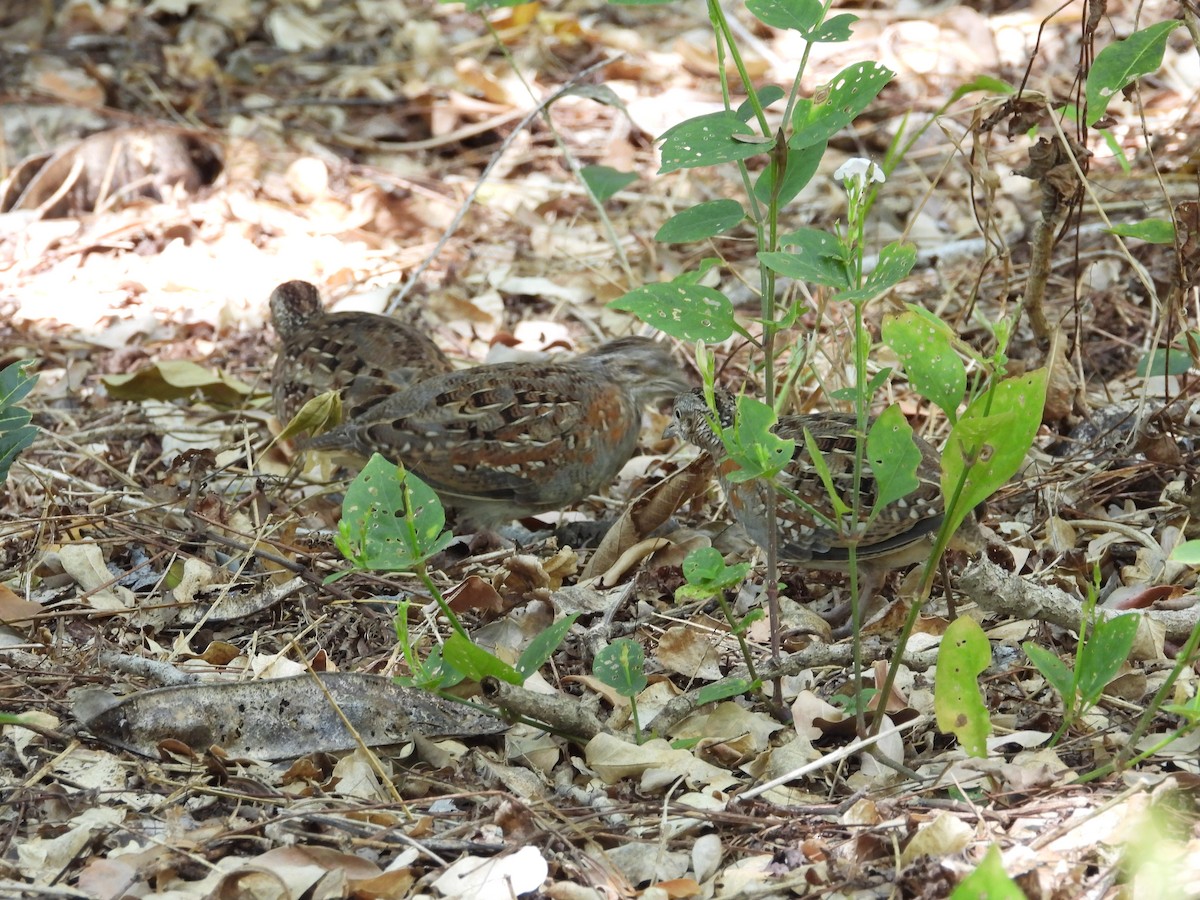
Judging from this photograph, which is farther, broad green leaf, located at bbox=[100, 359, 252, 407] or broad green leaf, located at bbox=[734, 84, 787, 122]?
broad green leaf, located at bbox=[100, 359, 252, 407]

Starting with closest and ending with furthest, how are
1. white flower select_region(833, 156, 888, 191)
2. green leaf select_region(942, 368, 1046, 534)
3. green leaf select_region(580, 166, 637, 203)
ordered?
green leaf select_region(942, 368, 1046, 534) → white flower select_region(833, 156, 888, 191) → green leaf select_region(580, 166, 637, 203)

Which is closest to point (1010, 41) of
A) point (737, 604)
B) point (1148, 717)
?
point (737, 604)

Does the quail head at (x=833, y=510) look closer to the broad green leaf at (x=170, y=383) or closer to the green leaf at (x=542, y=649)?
the green leaf at (x=542, y=649)

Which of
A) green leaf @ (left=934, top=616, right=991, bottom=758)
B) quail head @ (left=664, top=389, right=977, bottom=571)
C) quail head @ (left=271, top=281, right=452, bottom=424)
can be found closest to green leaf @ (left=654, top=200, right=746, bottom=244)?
quail head @ (left=664, top=389, right=977, bottom=571)

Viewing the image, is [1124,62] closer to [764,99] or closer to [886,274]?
[764,99]

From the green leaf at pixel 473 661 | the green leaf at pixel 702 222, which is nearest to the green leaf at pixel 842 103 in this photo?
the green leaf at pixel 702 222

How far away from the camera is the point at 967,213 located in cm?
728

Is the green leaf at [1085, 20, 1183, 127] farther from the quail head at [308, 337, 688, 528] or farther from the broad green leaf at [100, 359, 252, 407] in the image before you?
the broad green leaf at [100, 359, 252, 407]

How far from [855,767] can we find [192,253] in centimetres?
546

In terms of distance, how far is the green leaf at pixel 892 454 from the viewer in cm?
302

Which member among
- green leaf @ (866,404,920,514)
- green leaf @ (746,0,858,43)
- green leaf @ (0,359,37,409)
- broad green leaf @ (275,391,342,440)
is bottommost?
broad green leaf @ (275,391,342,440)

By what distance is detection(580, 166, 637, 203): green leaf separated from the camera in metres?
6.15

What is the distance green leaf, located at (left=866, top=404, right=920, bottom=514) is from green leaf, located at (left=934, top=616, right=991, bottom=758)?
0.33 metres

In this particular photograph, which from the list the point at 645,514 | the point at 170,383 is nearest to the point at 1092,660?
the point at 645,514
